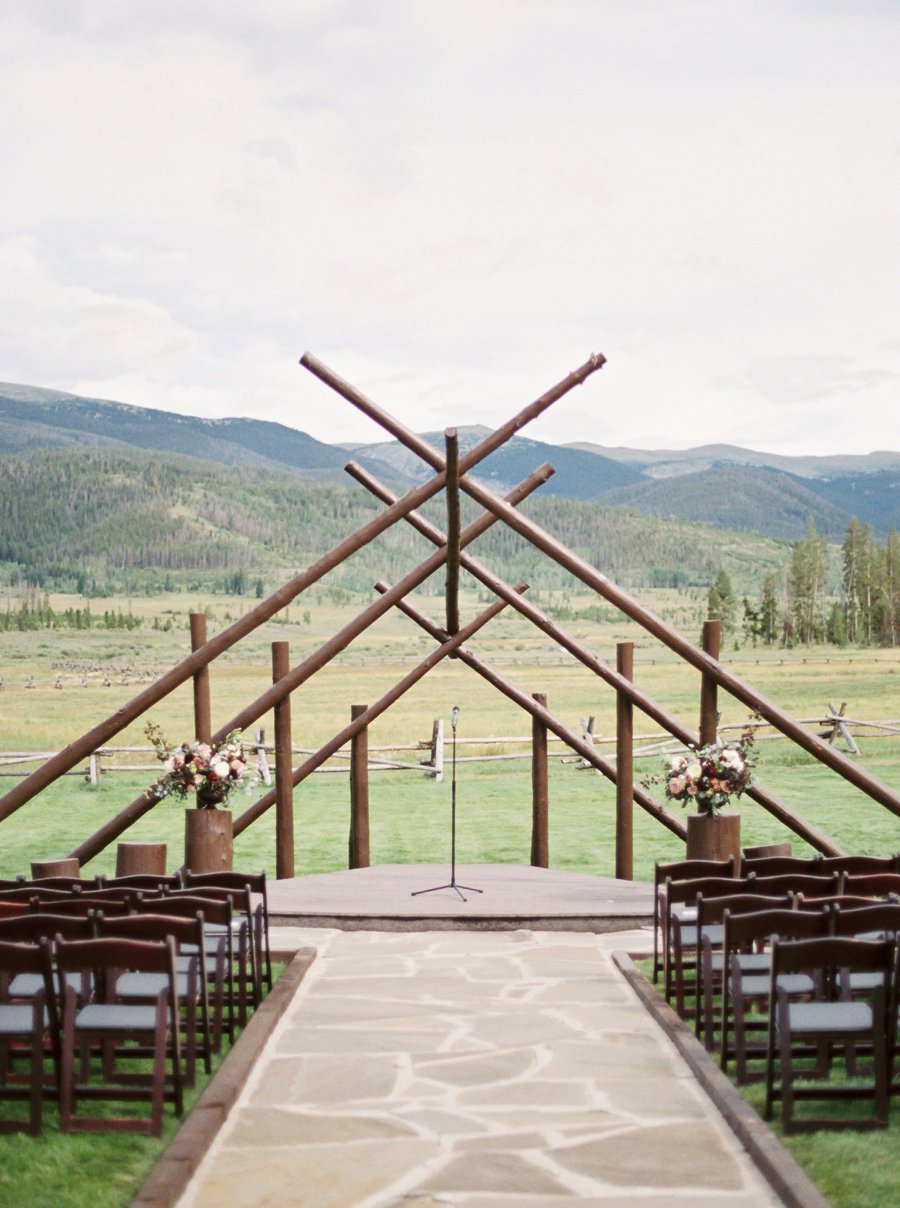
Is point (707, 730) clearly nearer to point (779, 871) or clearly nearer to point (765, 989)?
point (779, 871)

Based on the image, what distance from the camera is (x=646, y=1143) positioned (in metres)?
6.51

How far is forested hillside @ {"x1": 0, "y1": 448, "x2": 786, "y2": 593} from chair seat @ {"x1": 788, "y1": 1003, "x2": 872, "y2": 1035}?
147 meters

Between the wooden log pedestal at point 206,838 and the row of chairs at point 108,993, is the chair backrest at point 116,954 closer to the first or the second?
the row of chairs at point 108,993

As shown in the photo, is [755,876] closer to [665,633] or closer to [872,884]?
[872,884]

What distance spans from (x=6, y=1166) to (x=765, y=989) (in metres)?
3.88

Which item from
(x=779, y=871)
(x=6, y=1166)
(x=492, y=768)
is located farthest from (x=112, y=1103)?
(x=492, y=768)

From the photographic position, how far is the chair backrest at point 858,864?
9.97 meters

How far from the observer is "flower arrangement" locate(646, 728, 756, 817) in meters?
12.0

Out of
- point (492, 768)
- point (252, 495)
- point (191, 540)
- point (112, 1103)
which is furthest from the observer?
point (252, 495)

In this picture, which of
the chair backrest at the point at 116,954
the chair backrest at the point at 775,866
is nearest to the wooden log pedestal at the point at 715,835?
the chair backrest at the point at 775,866

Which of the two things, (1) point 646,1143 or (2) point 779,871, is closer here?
(1) point 646,1143

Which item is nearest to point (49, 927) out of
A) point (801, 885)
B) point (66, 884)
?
point (66, 884)

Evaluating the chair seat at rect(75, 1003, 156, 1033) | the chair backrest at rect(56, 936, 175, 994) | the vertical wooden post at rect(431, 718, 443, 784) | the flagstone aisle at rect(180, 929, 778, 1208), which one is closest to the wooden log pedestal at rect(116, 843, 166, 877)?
the flagstone aisle at rect(180, 929, 778, 1208)

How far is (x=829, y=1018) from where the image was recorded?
6.86m
